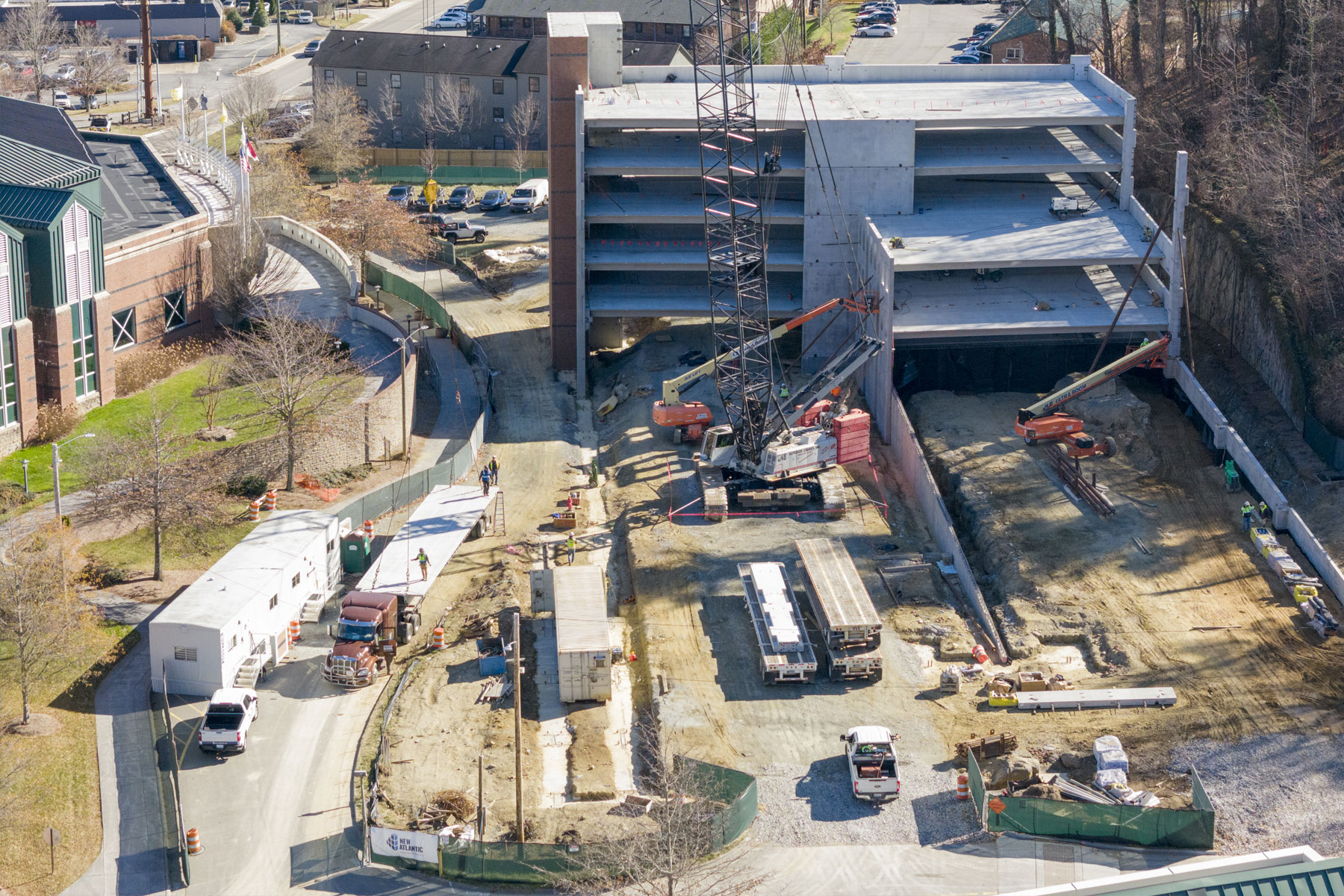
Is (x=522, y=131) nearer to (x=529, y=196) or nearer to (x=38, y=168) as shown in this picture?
(x=529, y=196)

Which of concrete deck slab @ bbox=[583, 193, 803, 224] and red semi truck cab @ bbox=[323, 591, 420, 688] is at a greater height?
concrete deck slab @ bbox=[583, 193, 803, 224]

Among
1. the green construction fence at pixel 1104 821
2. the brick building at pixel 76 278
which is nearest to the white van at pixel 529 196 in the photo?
the brick building at pixel 76 278

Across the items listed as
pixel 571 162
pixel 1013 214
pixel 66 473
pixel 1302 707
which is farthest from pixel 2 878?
pixel 1013 214

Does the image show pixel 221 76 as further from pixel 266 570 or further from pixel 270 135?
pixel 266 570

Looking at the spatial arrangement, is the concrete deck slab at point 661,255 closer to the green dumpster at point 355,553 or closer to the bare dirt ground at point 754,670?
the bare dirt ground at point 754,670

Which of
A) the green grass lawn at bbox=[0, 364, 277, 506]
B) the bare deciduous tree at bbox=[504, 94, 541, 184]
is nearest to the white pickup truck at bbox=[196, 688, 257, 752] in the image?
the green grass lawn at bbox=[0, 364, 277, 506]

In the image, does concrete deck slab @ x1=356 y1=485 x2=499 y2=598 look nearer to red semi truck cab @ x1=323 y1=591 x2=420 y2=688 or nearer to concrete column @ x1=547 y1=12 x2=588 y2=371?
red semi truck cab @ x1=323 y1=591 x2=420 y2=688
